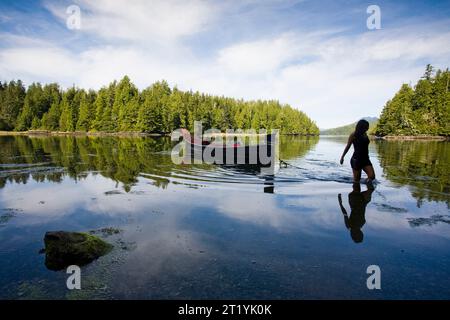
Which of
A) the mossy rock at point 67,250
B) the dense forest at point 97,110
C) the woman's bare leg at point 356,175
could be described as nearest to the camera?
the mossy rock at point 67,250

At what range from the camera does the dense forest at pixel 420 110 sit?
294 ft

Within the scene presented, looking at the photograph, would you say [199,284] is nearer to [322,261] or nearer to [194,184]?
[322,261]

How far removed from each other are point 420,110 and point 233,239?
111m

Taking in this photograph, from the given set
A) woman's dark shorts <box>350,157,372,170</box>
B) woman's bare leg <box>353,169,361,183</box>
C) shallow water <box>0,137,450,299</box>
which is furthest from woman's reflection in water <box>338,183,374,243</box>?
woman's dark shorts <box>350,157,372,170</box>

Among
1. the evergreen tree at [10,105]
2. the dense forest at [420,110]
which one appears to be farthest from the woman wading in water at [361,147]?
the evergreen tree at [10,105]

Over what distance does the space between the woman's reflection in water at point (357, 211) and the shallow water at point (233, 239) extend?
0.04 meters

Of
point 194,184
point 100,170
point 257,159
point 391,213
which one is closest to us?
point 391,213

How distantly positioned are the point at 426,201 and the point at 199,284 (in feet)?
30.1

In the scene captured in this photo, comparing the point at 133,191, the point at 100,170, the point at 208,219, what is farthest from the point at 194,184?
the point at 100,170

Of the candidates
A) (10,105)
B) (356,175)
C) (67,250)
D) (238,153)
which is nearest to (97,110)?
(10,105)

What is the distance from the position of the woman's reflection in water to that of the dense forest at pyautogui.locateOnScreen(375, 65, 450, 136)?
97368mm

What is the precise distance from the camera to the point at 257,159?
2141 cm

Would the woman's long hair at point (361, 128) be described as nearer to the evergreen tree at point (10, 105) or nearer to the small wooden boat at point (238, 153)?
the small wooden boat at point (238, 153)
